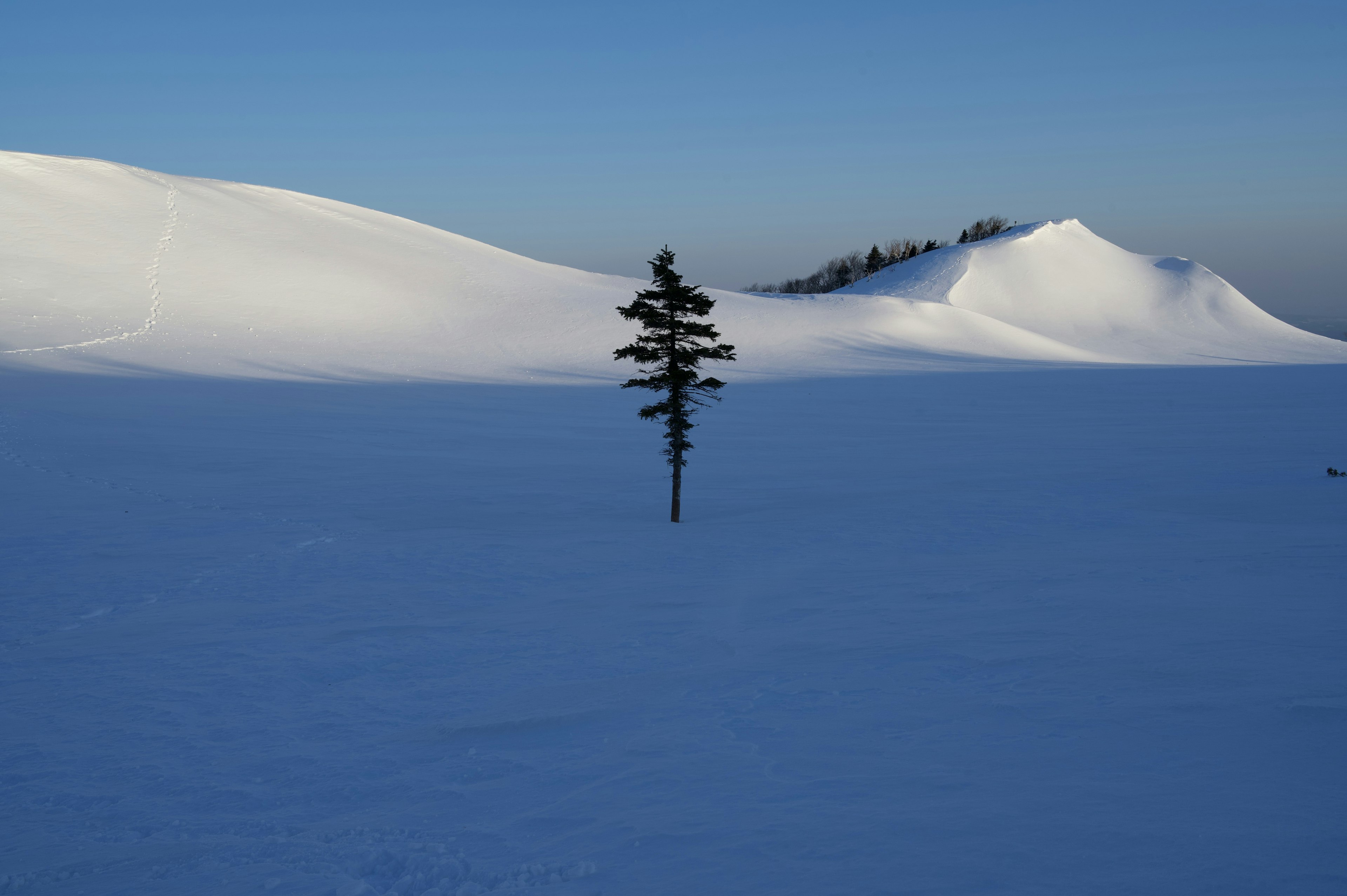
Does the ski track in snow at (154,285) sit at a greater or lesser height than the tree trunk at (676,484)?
greater

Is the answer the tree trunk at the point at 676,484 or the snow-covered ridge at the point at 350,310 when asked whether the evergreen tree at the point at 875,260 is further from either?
the tree trunk at the point at 676,484

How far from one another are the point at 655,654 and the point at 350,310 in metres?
60.0

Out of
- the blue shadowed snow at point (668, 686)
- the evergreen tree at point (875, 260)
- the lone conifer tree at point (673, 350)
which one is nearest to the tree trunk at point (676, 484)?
the lone conifer tree at point (673, 350)

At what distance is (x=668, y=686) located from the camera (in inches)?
397

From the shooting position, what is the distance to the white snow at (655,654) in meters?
6.53

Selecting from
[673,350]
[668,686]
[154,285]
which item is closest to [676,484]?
[673,350]

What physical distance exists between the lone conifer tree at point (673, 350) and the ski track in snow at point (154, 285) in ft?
131

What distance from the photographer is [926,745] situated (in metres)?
8.11

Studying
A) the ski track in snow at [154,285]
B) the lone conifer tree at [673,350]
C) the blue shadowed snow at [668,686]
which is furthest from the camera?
the ski track in snow at [154,285]

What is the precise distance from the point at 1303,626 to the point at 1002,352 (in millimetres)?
69194

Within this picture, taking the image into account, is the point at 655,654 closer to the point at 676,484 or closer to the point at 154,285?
the point at 676,484

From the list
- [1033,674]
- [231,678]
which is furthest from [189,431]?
[1033,674]

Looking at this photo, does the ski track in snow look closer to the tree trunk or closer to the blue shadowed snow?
the blue shadowed snow

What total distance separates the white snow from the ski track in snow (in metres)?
11.4
